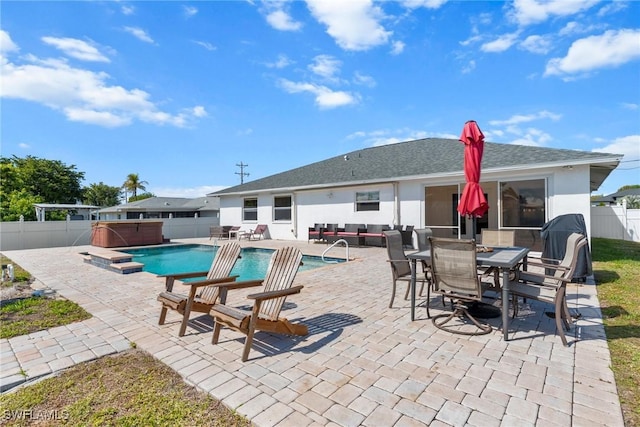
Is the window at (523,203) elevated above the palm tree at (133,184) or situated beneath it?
situated beneath

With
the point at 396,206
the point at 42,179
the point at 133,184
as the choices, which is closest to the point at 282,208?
the point at 396,206

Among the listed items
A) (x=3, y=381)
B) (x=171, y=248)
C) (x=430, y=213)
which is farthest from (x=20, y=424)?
(x=171, y=248)

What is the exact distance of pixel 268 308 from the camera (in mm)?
3445

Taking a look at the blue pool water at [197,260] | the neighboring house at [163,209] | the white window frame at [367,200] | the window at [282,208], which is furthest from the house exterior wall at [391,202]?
the neighboring house at [163,209]

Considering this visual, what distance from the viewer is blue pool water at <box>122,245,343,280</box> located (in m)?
9.89

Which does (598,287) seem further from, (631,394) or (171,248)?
(171,248)

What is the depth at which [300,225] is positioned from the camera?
1591 centimetres

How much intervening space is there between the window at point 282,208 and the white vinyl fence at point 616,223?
1638 centimetres

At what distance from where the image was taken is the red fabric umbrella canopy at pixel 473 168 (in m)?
4.67

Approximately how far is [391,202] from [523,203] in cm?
455

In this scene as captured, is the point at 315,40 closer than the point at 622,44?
Yes

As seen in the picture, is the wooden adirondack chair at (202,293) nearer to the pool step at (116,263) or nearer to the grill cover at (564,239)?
the pool step at (116,263)

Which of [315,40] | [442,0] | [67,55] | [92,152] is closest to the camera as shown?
[442,0]

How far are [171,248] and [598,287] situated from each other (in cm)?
1528
